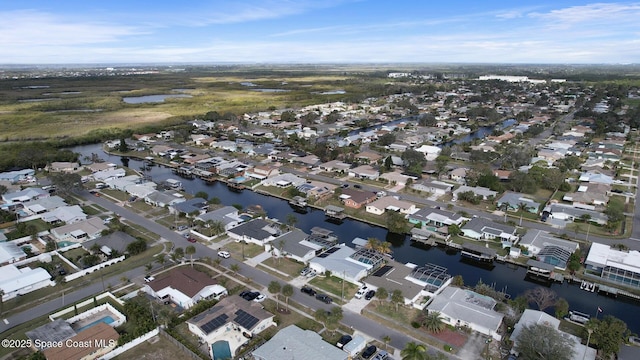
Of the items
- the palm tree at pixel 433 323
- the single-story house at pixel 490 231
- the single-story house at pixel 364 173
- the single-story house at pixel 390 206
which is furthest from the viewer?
the single-story house at pixel 364 173

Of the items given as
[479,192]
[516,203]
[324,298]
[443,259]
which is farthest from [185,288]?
[516,203]

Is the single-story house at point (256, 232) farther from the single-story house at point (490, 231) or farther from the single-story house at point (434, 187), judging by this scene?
the single-story house at point (434, 187)

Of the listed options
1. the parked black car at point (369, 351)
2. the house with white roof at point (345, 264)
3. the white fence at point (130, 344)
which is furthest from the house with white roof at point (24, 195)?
the parked black car at point (369, 351)

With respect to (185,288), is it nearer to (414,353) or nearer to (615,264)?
(414,353)

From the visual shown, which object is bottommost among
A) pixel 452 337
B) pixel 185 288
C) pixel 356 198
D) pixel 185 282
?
pixel 452 337

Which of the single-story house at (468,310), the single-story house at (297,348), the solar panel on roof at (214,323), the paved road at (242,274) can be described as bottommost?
the paved road at (242,274)

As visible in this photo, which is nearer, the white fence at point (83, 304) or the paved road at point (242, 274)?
the paved road at point (242, 274)

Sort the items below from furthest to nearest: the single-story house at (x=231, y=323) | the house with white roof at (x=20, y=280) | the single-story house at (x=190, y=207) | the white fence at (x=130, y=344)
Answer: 1. the single-story house at (x=190, y=207)
2. the house with white roof at (x=20, y=280)
3. the single-story house at (x=231, y=323)
4. the white fence at (x=130, y=344)

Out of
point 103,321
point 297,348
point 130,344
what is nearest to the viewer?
point 297,348
